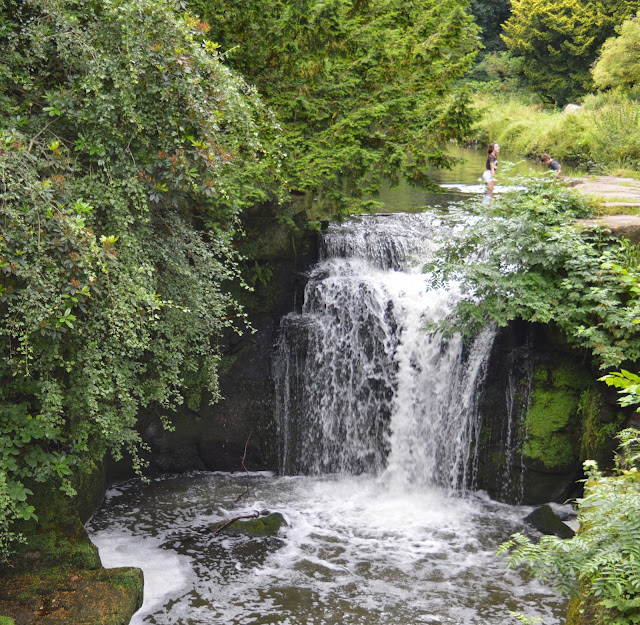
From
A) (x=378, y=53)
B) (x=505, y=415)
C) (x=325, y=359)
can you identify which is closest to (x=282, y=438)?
(x=325, y=359)

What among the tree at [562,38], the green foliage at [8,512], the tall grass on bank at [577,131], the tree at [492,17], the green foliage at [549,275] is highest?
the tree at [492,17]

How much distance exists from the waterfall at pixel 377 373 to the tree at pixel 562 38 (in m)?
23.3

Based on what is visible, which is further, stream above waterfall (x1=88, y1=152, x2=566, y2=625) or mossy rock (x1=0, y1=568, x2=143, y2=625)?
stream above waterfall (x1=88, y1=152, x2=566, y2=625)

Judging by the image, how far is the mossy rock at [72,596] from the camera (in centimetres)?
536

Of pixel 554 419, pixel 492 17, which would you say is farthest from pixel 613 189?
pixel 492 17

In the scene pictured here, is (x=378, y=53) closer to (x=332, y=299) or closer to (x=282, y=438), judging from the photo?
(x=332, y=299)

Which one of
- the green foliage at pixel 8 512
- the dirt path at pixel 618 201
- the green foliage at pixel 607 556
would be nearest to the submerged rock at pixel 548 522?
the green foliage at pixel 607 556

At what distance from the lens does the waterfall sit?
332 inches

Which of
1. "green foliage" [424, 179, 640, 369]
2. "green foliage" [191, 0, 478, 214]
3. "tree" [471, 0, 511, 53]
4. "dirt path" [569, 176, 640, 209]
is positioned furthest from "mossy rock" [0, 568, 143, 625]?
"tree" [471, 0, 511, 53]

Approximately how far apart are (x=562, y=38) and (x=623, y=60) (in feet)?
32.6

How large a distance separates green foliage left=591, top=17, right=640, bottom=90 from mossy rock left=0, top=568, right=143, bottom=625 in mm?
21904

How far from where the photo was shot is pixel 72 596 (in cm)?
561

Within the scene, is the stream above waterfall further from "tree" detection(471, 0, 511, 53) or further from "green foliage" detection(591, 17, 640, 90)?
"tree" detection(471, 0, 511, 53)

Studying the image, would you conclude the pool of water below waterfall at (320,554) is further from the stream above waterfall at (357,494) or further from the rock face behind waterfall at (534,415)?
the rock face behind waterfall at (534,415)
